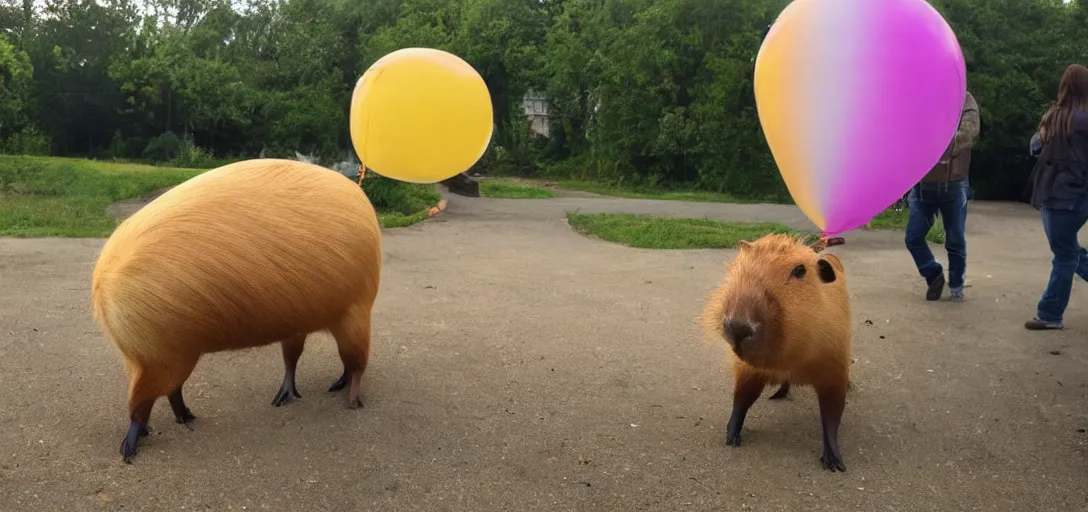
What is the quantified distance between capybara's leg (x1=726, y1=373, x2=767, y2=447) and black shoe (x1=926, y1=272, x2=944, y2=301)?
12.5 ft

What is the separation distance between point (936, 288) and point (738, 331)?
178 inches

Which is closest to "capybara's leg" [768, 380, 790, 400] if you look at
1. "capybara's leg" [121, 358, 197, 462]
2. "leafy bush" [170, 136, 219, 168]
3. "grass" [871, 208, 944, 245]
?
"capybara's leg" [121, 358, 197, 462]

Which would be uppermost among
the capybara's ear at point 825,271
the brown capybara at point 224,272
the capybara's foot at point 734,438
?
the capybara's ear at point 825,271

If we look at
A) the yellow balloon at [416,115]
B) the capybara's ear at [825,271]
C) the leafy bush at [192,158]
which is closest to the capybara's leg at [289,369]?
the yellow balloon at [416,115]

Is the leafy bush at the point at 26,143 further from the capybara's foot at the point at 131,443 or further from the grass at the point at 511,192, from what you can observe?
the capybara's foot at the point at 131,443

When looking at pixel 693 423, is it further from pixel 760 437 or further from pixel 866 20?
pixel 866 20

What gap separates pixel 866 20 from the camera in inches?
138

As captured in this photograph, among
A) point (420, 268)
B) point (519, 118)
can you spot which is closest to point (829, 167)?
point (420, 268)

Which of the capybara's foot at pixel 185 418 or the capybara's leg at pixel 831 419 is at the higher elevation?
the capybara's leg at pixel 831 419

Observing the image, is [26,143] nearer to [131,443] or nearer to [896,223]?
[131,443]

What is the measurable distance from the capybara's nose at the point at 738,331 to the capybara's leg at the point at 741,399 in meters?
0.65

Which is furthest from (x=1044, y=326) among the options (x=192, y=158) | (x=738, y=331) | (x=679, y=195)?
(x=192, y=158)

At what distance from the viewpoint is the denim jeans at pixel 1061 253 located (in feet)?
17.9

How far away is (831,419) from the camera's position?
142 inches
